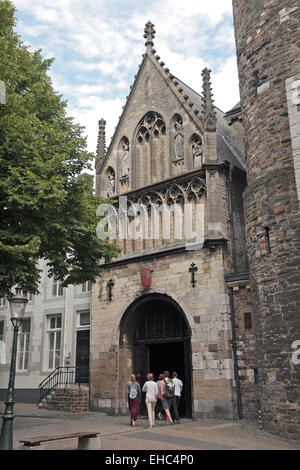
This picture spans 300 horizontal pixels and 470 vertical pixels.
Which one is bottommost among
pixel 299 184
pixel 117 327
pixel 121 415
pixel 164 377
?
pixel 121 415

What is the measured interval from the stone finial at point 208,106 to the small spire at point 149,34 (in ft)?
13.6

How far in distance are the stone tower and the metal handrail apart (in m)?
10.2

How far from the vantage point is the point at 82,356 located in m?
19.9

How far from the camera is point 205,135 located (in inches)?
640

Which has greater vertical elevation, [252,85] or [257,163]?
[252,85]

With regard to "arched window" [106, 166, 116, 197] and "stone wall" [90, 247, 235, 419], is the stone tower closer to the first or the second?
"stone wall" [90, 247, 235, 419]

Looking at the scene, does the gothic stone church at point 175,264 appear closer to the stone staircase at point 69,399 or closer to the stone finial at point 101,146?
the stone finial at point 101,146

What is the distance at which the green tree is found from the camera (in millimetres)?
10703

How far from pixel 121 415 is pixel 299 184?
10166 mm

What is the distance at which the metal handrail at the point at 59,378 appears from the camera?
1951cm

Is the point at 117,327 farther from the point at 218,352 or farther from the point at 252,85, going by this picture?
the point at 252,85

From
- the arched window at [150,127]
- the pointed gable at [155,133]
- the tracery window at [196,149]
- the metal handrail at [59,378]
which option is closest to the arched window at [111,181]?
the pointed gable at [155,133]

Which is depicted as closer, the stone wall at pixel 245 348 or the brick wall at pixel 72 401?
the stone wall at pixel 245 348

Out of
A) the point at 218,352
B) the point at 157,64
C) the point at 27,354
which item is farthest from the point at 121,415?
the point at 157,64
